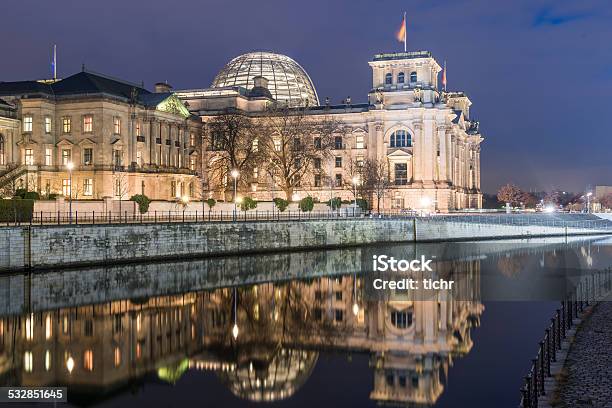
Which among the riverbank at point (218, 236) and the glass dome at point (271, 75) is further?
the glass dome at point (271, 75)

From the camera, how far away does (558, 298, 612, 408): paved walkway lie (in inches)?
680

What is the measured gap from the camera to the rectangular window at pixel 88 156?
87688mm

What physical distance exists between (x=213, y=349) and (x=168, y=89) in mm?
94076

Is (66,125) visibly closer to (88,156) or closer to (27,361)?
(88,156)

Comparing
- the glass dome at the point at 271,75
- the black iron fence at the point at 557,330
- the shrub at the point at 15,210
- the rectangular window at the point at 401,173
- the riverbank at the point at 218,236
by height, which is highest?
the glass dome at the point at 271,75

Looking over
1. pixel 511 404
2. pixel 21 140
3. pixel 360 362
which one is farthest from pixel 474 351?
pixel 21 140

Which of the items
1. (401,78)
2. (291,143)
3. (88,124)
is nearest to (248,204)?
(291,143)

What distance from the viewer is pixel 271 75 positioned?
14762 cm

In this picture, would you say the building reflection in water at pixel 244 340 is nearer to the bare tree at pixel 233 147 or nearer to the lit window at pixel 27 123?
the bare tree at pixel 233 147

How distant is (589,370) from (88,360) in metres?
15.6

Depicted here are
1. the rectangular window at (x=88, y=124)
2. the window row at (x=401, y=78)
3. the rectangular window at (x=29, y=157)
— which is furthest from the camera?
the window row at (x=401, y=78)

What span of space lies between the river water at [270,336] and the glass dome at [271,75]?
97.9 meters

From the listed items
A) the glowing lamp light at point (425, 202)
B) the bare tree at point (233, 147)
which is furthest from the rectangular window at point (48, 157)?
the glowing lamp light at point (425, 202)

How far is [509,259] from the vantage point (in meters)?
62.3
